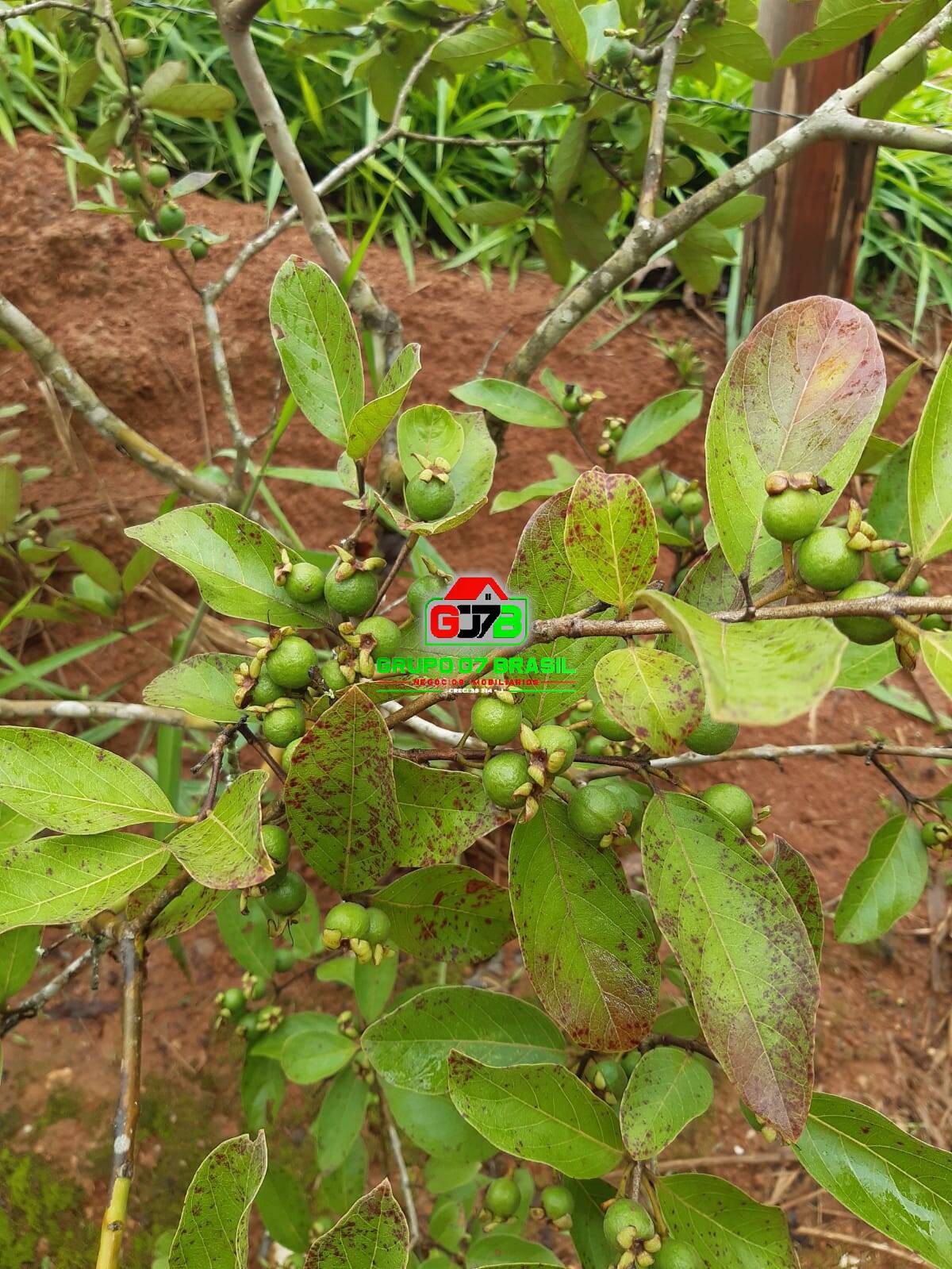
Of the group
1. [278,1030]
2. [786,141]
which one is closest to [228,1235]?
[278,1030]

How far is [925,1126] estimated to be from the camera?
1.58 meters

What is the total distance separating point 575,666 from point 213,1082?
4.43 feet

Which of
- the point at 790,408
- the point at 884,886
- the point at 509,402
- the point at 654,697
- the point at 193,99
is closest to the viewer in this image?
the point at 654,697

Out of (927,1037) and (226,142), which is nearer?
(927,1037)

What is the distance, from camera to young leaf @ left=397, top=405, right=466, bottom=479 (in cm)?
77

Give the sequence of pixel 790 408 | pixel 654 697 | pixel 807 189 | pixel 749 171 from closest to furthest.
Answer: pixel 654 697 → pixel 790 408 → pixel 749 171 → pixel 807 189

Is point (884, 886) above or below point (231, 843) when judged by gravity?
below

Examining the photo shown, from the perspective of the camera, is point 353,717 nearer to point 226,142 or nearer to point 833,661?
point 833,661

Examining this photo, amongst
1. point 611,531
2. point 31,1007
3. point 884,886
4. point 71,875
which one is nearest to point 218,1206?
point 71,875

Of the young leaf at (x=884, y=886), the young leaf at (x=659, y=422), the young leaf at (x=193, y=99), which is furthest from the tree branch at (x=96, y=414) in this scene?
the young leaf at (x=884, y=886)

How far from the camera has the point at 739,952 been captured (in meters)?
0.63

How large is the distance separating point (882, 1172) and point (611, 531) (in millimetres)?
680

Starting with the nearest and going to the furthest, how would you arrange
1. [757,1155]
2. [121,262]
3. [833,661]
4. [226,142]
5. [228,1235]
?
[833,661]
[228,1235]
[757,1155]
[121,262]
[226,142]

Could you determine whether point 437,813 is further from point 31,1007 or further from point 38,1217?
point 38,1217
